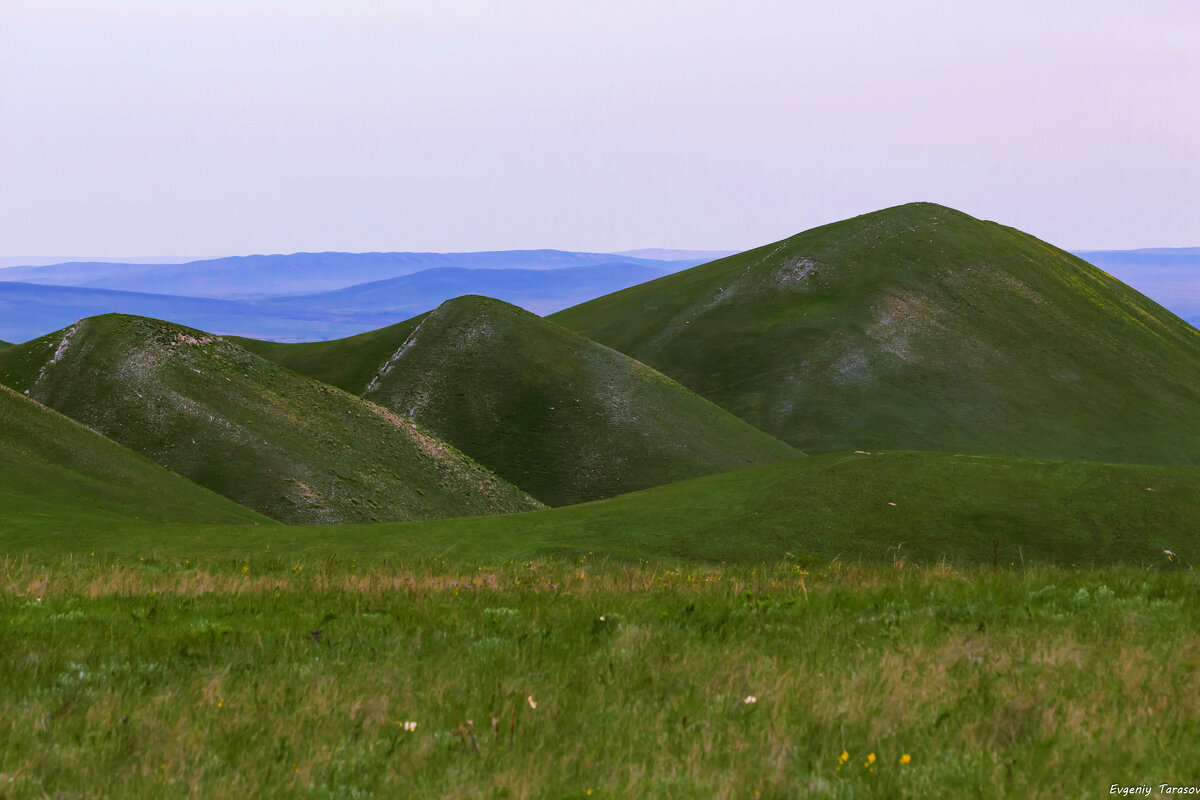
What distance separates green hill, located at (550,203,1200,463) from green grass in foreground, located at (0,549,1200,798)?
98012 mm

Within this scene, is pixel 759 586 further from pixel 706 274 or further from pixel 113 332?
pixel 706 274

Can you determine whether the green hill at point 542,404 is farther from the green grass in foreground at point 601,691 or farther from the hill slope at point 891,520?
the green grass in foreground at point 601,691

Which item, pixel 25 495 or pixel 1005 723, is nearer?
pixel 1005 723

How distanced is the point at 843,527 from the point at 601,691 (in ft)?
60.8

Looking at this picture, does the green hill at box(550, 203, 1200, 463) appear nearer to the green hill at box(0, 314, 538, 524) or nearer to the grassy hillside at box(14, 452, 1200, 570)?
the green hill at box(0, 314, 538, 524)

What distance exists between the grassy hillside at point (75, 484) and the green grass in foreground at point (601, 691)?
715 inches

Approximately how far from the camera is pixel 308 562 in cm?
1772

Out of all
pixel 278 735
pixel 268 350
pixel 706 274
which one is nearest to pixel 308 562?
pixel 278 735

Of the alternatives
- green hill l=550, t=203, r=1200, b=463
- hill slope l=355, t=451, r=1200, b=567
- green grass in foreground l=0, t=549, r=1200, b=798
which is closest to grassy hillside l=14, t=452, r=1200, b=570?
hill slope l=355, t=451, r=1200, b=567

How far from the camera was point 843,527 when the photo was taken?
992 inches

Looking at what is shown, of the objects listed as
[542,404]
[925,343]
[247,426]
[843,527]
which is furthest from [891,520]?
[925,343]

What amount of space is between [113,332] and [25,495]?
4222 cm

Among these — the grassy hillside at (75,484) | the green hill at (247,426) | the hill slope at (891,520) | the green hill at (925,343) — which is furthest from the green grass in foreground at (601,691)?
the green hill at (925,343)

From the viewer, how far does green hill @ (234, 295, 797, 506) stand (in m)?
84.8
